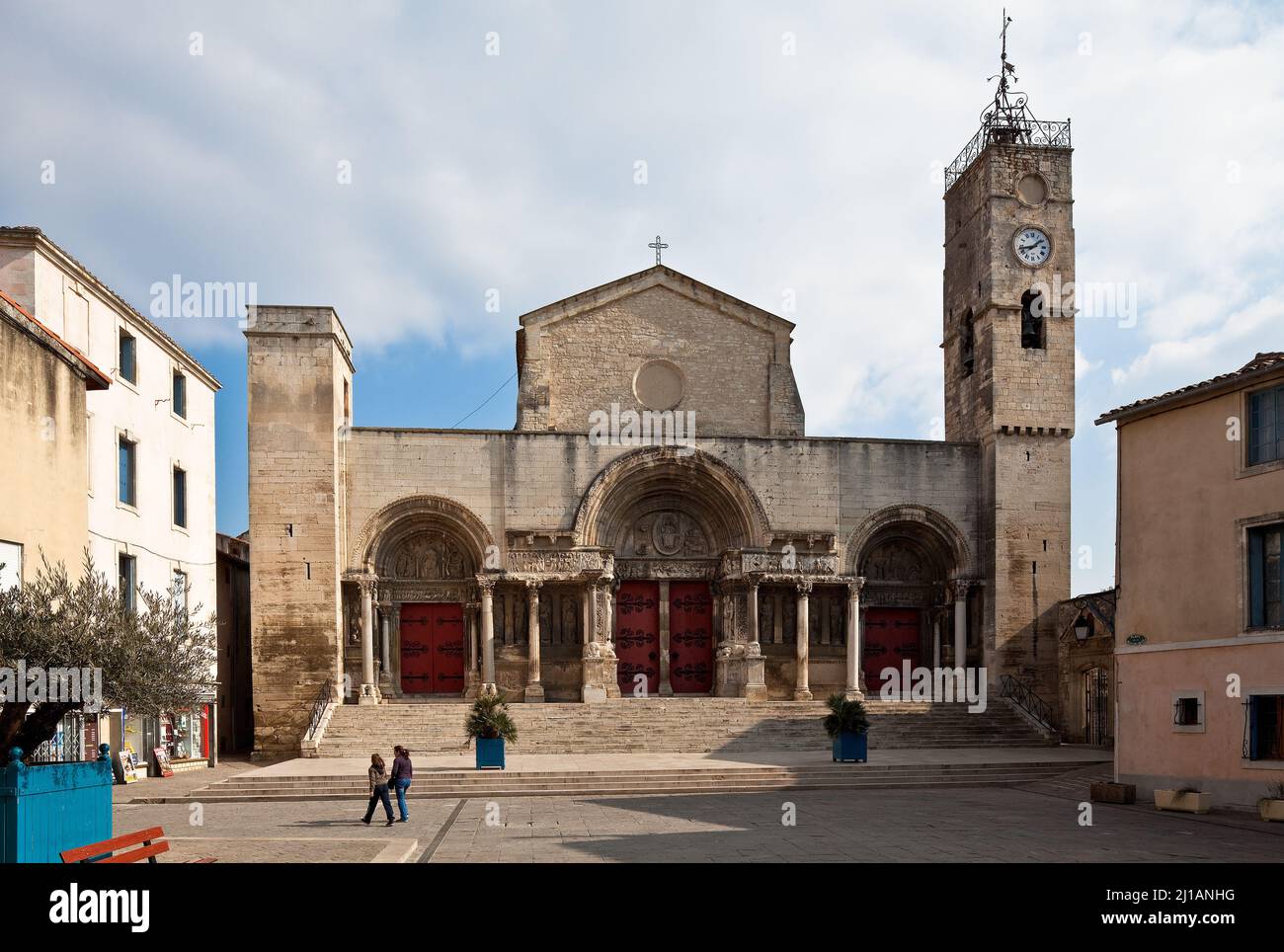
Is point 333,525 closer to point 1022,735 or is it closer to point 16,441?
point 16,441

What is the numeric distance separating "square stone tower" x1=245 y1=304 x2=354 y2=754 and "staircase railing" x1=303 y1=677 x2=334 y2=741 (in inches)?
7.6

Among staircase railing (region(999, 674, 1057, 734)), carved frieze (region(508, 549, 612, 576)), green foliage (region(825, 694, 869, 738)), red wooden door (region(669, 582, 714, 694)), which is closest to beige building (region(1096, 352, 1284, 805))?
green foliage (region(825, 694, 869, 738))

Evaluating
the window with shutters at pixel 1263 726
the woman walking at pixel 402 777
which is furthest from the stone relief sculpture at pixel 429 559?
the window with shutters at pixel 1263 726

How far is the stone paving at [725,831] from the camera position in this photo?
12852 millimetres

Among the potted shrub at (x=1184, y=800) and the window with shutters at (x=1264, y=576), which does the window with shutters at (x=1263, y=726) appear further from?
the window with shutters at (x=1264, y=576)

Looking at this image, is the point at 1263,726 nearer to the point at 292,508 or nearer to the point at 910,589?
the point at 910,589

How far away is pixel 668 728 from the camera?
85.5 feet

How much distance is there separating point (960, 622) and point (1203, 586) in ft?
38.9

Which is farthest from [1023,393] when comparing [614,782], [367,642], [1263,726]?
[367,642]

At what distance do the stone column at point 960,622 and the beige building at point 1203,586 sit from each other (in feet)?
32.0

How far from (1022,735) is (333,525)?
1668 cm

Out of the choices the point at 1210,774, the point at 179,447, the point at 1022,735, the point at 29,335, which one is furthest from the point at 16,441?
the point at 1022,735

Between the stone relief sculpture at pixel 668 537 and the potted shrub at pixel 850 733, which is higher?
the stone relief sculpture at pixel 668 537
